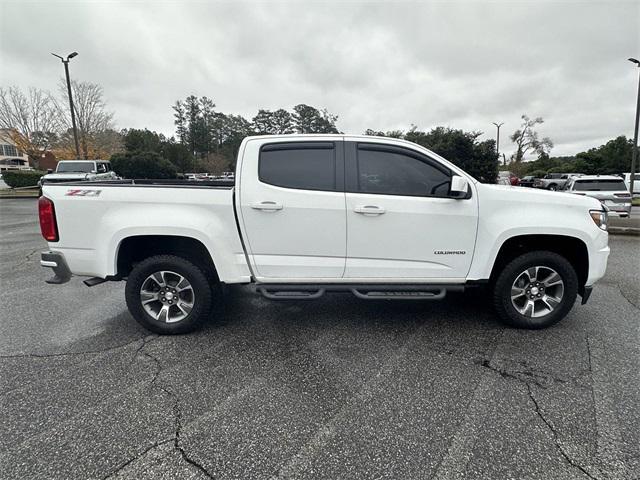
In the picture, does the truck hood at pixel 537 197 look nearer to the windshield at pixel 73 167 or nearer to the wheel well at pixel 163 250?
the wheel well at pixel 163 250

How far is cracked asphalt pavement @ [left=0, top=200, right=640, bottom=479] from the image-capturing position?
2.03 metres

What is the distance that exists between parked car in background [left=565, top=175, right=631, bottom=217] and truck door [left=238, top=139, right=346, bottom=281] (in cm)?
1211

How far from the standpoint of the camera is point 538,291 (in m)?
3.64

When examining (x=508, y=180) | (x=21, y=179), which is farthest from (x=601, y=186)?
(x=21, y=179)

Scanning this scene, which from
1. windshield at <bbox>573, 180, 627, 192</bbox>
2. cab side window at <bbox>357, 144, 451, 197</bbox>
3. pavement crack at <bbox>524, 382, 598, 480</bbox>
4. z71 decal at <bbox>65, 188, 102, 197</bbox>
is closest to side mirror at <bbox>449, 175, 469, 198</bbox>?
cab side window at <bbox>357, 144, 451, 197</bbox>

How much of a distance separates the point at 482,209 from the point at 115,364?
12.2 ft

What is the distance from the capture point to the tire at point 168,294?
351 centimetres

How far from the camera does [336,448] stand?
6.97 feet

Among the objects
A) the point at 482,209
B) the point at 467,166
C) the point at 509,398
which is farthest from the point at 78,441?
the point at 467,166

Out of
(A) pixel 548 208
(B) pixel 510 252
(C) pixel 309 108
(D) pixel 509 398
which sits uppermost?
(C) pixel 309 108

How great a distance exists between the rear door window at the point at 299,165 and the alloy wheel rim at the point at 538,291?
2219 millimetres

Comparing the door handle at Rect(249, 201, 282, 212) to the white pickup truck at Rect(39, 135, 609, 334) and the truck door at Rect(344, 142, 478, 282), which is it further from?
the truck door at Rect(344, 142, 478, 282)

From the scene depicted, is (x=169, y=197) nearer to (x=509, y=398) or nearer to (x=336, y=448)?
(x=336, y=448)

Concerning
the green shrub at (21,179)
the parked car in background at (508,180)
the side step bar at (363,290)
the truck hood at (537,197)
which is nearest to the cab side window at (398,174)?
the truck hood at (537,197)
